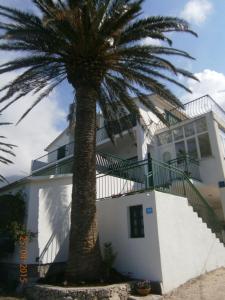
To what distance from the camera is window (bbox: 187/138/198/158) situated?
57.5 ft

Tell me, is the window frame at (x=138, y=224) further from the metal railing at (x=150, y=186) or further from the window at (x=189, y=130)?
the window at (x=189, y=130)

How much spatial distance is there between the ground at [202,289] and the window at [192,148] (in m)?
7.94

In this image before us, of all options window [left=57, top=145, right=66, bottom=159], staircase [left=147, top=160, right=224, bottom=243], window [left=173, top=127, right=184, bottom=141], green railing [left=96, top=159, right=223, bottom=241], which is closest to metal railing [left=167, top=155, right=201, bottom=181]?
window [left=173, top=127, right=184, bottom=141]

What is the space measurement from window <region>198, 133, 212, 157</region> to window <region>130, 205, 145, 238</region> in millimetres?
8237

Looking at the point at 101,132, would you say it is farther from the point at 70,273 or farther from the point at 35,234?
the point at 70,273

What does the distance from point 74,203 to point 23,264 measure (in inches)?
119

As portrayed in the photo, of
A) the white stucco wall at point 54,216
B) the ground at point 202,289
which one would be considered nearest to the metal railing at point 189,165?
the ground at point 202,289

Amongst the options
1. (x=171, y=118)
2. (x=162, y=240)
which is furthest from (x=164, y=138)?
(x=162, y=240)

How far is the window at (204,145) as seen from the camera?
17.0 m

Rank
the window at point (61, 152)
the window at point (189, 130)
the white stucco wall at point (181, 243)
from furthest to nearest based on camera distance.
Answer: the window at point (61, 152), the window at point (189, 130), the white stucco wall at point (181, 243)

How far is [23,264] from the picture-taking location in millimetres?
10555

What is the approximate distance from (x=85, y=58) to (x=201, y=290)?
8.75 meters

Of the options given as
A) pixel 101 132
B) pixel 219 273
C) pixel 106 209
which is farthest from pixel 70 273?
pixel 101 132

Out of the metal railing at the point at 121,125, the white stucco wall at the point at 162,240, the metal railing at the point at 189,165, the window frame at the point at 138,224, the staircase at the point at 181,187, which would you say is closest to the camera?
the white stucco wall at the point at 162,240
